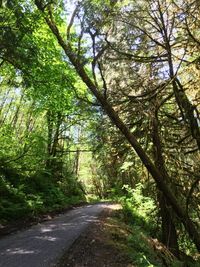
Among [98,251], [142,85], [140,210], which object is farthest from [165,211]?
[140,210]

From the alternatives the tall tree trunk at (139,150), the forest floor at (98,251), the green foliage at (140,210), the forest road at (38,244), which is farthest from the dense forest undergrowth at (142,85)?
the green foliage at (140,210)

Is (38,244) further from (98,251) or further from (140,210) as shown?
(140,210)

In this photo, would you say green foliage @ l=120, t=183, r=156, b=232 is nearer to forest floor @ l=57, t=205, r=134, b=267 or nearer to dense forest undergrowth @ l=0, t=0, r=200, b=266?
dense forest undergrowth @ l=0, t=0, r=200, b=266

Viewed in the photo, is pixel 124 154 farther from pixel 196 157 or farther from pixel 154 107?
pixel 154 107

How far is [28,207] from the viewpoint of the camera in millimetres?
14930

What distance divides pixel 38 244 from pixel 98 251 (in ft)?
5.97

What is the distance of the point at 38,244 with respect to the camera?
938 cm

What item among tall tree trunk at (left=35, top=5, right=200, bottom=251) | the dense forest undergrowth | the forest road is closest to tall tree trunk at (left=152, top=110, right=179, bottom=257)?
the dense forest undergrowth

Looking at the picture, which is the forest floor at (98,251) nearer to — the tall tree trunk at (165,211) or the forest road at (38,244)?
the forest road at (38,244)

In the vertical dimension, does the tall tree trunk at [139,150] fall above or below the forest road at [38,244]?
above

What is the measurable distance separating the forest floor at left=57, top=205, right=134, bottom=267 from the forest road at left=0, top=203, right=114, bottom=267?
0.85 feet

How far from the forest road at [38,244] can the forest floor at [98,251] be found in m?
0.26

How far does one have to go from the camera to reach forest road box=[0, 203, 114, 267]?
24.8 feet

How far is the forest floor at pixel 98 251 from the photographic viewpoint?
770cm
